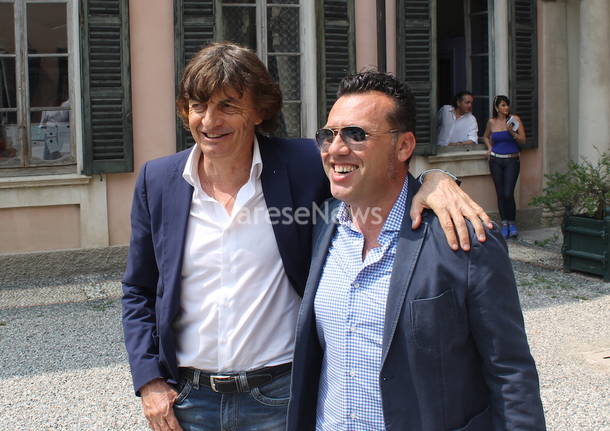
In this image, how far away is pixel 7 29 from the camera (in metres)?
8.14

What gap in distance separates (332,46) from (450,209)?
7.20 m

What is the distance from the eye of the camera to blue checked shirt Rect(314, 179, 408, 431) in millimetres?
2029

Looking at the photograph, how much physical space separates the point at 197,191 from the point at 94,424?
8.10 ft

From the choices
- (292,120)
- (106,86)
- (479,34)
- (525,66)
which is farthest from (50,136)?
(525,66)

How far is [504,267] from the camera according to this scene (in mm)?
1941

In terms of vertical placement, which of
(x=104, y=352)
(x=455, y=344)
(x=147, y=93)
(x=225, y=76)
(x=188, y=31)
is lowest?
(x=104, y=352)

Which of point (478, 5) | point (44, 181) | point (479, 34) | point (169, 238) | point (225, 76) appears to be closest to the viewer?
point (225, 76)

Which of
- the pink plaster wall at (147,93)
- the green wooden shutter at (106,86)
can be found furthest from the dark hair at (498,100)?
the green wooden shutter at (106,86)

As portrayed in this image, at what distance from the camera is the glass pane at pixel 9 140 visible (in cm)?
822

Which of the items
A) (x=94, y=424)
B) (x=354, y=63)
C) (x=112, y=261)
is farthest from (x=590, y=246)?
(x=94, y=424)

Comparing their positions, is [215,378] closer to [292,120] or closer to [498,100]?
[292,120]

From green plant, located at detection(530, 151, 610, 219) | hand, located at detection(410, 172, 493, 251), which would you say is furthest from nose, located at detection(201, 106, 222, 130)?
green plant, located at detection(530, 151, 610, 219)

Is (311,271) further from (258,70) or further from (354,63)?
(354,63)

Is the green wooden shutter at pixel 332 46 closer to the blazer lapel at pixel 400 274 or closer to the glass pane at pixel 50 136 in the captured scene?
the glass pane at pixel 50 136
